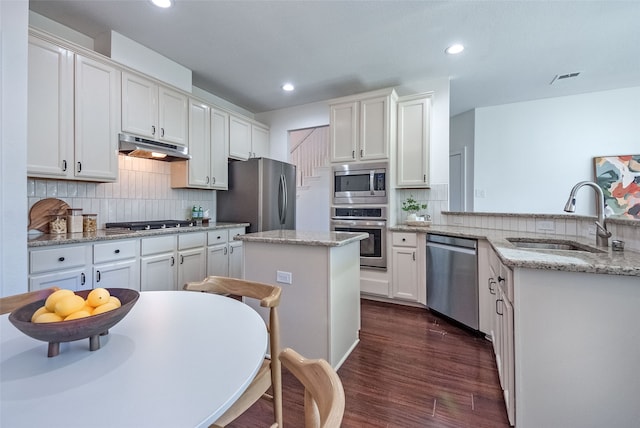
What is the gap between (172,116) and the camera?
3098 mm

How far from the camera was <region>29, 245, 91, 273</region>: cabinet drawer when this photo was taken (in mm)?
1876

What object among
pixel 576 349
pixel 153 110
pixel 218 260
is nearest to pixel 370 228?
pixel 218 260

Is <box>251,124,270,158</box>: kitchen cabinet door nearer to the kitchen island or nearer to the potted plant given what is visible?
the potted plant

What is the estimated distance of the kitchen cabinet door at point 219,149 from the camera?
3.66 meters

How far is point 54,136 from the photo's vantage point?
2203mm

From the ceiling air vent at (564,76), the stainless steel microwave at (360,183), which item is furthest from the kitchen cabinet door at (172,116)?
the ceiling air vent at (564,76)

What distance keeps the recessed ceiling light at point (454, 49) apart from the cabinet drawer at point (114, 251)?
143 inches

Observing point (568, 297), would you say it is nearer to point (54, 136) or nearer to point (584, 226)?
point (584, 226)

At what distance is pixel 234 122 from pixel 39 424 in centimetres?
399

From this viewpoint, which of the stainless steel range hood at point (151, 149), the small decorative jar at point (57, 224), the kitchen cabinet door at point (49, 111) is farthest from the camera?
the stainless steel range hood at point (151, 149)

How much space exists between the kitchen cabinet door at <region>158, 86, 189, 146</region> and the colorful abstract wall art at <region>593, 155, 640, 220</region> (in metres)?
5.67

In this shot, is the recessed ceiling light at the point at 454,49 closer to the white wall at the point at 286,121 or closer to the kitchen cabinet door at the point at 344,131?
the kitchen cabinet door at the point at 344,131

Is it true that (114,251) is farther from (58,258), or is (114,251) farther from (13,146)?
(13,146)

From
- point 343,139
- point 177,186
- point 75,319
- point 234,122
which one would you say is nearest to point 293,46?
point 343,139
